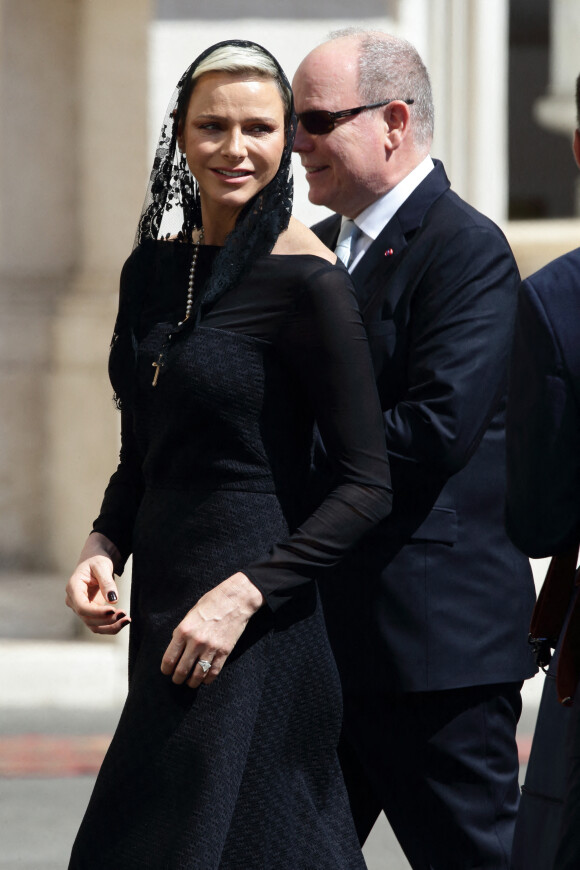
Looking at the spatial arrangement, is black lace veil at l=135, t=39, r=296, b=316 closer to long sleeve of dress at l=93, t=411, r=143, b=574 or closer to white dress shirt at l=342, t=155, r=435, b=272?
long sleeve of dress at l=93, t=411, r=143, b=574

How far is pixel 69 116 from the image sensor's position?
704 cm

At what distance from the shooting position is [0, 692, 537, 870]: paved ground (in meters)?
4.42

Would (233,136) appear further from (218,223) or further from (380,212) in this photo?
(380,212)

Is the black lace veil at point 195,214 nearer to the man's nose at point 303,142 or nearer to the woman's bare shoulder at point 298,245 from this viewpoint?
the woman's bare shoulder at point 298,245

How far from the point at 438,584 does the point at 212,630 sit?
0.74 m

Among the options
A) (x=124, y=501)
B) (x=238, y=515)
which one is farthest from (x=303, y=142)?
(x=238, y=515)

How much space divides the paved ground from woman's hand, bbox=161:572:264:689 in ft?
6.79

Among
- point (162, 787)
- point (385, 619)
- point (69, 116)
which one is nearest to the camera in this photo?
point (162, 787)

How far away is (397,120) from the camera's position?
3.20 meters

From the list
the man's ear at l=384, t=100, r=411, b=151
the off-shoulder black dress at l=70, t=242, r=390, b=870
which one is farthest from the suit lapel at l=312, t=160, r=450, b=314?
the off-shoulder black dress at l=70, t=242, r=390, b=870


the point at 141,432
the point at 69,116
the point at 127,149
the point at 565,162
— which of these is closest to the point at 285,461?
the point at 141,432

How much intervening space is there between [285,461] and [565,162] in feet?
24.3

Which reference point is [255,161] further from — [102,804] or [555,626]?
[102,804]

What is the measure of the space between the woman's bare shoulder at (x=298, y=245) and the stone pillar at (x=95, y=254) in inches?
156
